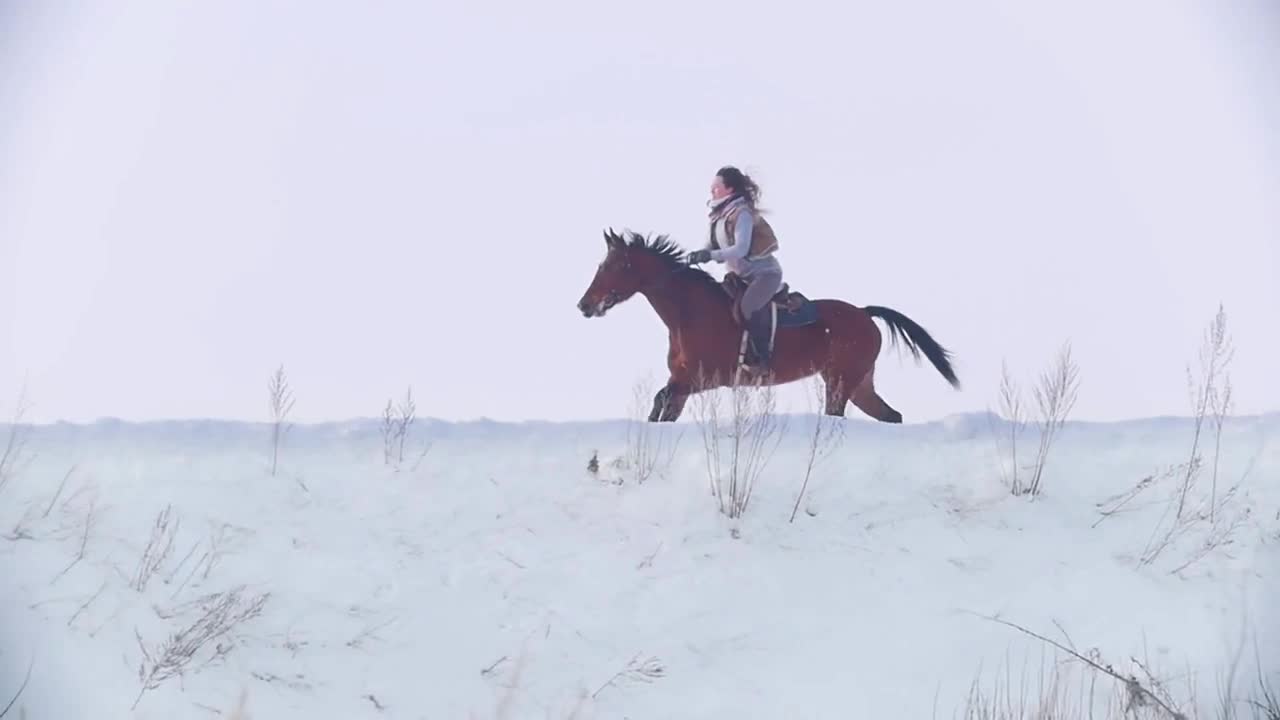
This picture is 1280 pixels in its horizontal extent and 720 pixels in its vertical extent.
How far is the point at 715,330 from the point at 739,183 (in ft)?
3.76

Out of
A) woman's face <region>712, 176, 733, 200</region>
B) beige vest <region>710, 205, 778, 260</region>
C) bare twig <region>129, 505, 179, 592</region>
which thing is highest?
woman's face <region>712, 176, 733, 200</region>

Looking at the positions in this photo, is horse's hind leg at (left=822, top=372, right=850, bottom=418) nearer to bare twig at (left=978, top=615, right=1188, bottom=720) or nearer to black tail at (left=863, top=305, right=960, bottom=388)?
black tail at (left=863, top=305, right=960, bottom=388)

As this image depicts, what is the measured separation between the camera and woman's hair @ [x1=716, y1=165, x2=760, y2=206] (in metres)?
8.41

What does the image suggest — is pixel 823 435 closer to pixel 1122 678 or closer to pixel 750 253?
pixel 750 253

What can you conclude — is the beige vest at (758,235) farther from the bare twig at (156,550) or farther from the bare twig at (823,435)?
the bare twig at (156,550)

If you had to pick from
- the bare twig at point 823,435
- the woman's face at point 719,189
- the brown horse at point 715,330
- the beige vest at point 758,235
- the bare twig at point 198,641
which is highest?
the woman's face at point 719,189

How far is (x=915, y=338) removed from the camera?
9.14m

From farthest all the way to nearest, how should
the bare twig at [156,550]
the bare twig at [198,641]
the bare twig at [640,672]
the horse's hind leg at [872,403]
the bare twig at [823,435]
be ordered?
the horse's hind leg at [872,403] < the bare twig at [823,435] < the bare twig at [156,550] < the bare twig at [640,672] < the bare twig at [198,641]

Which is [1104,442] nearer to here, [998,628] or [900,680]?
[998,628]

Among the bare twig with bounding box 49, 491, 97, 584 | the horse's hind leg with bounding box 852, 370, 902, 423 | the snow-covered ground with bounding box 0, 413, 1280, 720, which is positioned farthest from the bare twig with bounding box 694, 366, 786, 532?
the bare twig with bounding box 49, 491, 97, 584

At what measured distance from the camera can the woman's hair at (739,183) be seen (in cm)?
841

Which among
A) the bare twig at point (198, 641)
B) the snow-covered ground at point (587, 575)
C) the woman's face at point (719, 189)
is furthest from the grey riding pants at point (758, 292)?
the bare twig at point (198, 641)

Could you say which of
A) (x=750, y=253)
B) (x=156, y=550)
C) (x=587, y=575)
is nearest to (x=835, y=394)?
(x=750, y=253)

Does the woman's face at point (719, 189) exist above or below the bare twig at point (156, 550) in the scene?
above
